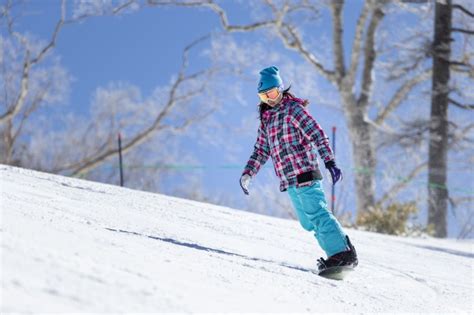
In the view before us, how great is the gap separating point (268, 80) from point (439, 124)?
9.93 meters

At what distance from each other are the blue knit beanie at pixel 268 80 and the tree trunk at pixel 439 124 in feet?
30.1

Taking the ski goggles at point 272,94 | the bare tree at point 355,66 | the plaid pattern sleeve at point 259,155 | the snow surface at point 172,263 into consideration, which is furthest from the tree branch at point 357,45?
the ski goggles at point 272,94

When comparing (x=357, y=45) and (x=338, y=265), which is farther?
(x=357, y=45)

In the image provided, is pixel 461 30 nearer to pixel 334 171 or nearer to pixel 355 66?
pixel 355 66

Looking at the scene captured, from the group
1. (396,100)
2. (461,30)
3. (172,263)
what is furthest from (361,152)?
(172,263)

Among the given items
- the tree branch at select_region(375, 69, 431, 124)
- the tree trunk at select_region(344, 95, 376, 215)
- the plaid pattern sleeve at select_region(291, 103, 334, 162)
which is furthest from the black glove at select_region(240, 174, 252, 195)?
the tree branch at select_region(375, 69, 431, 124)

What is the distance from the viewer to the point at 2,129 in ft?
61.5

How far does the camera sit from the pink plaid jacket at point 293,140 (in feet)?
13.3

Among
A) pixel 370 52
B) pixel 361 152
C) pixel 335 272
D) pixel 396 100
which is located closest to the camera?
pixel 335 272

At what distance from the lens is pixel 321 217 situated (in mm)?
4016

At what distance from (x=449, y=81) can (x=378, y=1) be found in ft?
8.71

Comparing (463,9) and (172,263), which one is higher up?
(463,9)

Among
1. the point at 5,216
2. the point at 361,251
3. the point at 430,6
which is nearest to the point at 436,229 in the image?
the point at 430,6

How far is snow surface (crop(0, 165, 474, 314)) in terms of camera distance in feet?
7.21
